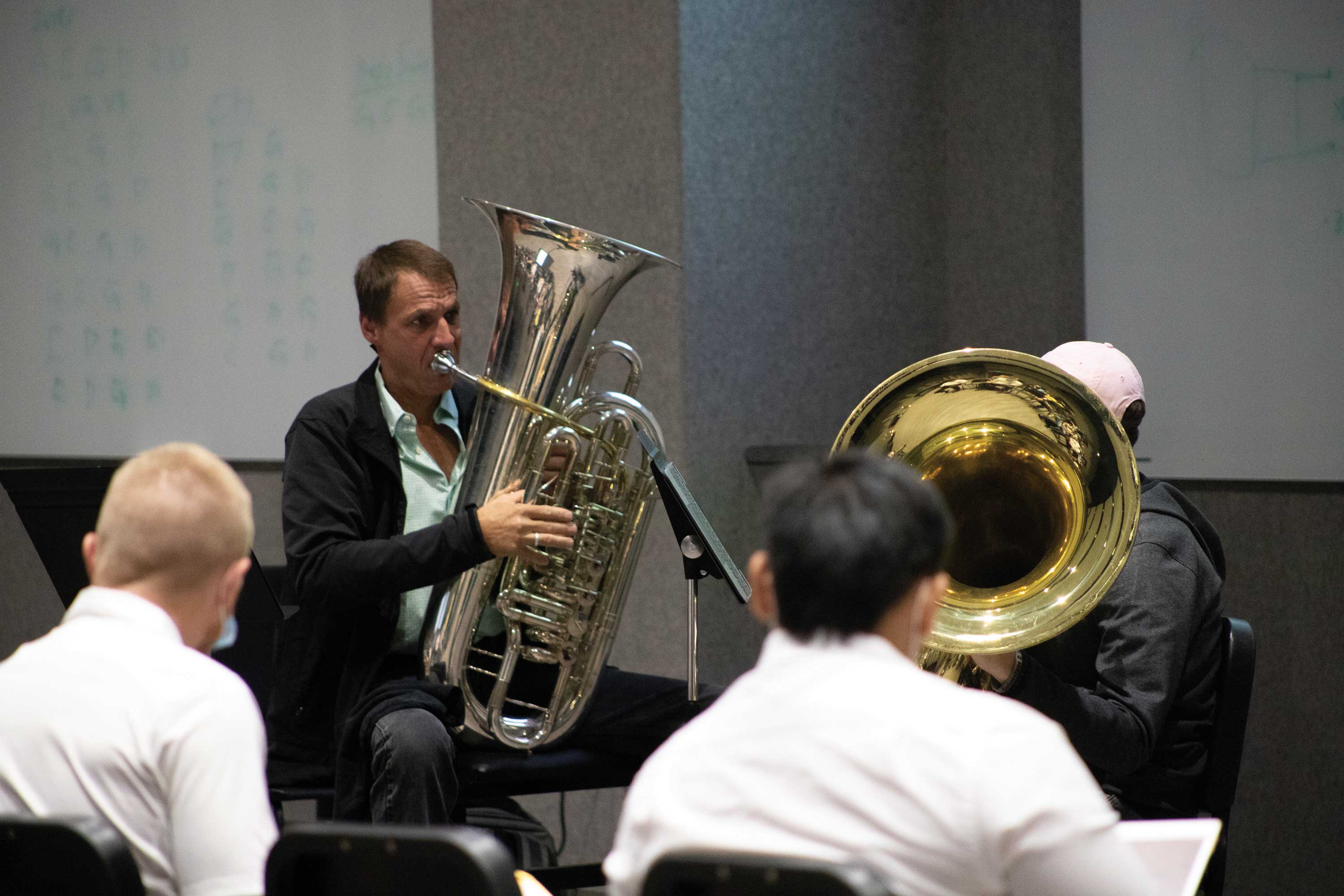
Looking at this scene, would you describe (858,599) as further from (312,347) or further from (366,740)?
(312,347)

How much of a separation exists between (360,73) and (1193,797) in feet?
9.63

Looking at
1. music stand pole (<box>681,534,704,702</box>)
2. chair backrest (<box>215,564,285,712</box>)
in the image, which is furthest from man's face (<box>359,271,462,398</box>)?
music stand pole (<box>681,534,704,702</box>)

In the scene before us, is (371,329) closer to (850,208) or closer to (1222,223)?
(850,208)

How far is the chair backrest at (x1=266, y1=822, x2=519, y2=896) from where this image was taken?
3.63 ft

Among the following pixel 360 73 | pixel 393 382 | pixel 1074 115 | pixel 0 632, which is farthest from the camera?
pixel 0 632

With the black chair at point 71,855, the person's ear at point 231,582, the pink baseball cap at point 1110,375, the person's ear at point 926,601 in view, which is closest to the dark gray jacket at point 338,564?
the person's ear at point 231,582

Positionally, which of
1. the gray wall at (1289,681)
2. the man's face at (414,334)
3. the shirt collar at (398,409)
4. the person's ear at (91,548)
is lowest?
the gray wall at (1289,681)

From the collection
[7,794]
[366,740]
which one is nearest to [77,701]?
[7,794]

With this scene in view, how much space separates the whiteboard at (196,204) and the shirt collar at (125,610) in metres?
2.54

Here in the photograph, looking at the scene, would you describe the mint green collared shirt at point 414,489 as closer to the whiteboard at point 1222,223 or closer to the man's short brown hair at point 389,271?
the man's short brown hair at point 389,271

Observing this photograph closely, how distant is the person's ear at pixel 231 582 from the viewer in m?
1.34

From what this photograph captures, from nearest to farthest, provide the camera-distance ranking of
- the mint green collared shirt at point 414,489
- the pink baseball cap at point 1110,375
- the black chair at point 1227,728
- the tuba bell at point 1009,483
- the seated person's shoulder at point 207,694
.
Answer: the seated person's shoulder at point 207,694, the tuba bell at point 1009,483, the black chair at point 1227,728, the pink baseball cap at point 1110,375, the mint green collared shirt at point 414,489

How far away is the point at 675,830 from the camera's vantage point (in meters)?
1.06

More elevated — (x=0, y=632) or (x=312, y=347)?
(x=312, y=347)
